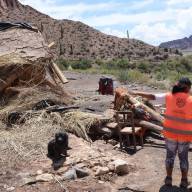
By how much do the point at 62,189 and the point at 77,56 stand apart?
61.0m

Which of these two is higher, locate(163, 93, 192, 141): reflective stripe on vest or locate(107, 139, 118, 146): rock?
locate(163, 93, 192, 141): reflective stripe on vest

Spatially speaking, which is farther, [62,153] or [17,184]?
[62,153]

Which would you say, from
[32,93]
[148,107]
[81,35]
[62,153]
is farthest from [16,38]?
[81,35]

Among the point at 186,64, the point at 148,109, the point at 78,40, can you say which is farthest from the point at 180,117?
the point at 78,40

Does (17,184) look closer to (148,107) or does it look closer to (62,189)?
(62,189)

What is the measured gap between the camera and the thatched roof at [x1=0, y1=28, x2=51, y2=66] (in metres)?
13.9

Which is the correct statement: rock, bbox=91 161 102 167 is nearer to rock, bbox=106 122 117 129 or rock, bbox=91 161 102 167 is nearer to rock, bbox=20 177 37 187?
rock, bbox=20 177 37 187

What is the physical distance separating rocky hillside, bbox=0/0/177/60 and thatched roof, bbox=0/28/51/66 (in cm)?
5196

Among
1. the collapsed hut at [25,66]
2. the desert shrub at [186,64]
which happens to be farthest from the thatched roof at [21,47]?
the desert shrub at [186,64]

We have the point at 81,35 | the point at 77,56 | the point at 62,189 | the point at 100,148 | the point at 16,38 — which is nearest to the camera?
the point at 62,189

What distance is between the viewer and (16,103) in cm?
1316

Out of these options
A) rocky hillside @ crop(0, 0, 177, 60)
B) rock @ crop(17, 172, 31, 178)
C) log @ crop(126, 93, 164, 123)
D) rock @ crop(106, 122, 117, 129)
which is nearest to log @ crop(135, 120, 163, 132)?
log @ crop(126, 93, 164, 123)

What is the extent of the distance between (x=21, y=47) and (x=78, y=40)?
194 ft

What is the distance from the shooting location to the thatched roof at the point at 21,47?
13859 millimetres
